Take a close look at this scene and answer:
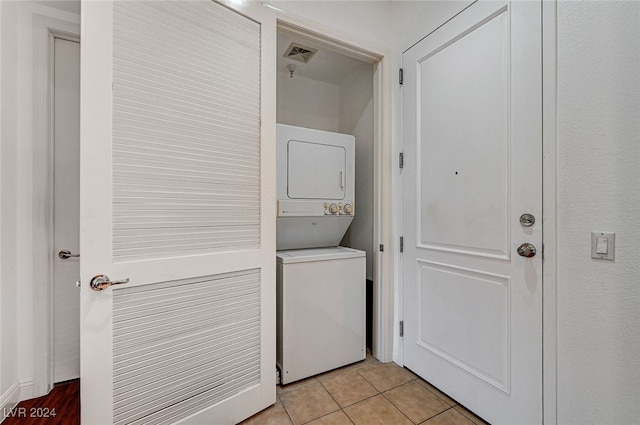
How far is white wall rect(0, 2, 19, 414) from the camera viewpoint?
4.91 ft

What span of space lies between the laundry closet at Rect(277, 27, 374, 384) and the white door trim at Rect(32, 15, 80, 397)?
1398mm

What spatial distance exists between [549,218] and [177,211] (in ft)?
5.65

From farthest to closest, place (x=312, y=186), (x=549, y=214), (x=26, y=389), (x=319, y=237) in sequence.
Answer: (x=319, y=237) < (x=312, y=186) < (x=26, y=389) < (x=549, y=214)

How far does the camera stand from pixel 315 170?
81.4 inches

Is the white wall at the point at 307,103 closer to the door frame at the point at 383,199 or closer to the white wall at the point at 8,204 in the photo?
the door frame at the point at 383,199

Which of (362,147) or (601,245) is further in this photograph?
(362,147)

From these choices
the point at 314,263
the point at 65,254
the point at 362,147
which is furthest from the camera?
the point at 362,147

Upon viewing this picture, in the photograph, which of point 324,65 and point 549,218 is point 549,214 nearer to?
point 549,218

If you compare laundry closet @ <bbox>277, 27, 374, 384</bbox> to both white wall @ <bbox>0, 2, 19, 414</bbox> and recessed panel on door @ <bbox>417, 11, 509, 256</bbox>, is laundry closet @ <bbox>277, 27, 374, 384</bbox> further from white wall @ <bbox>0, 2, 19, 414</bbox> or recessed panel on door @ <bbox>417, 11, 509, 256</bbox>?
white wall @ <bbox>0, 2, 19, 414</bbox>

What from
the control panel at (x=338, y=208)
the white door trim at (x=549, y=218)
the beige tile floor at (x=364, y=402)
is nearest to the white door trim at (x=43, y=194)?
the beige tile floor at (x=364, y=402)

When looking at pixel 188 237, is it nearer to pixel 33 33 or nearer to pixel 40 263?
pixel 40 263

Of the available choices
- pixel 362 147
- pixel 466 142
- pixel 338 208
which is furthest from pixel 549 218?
pixel 362 147

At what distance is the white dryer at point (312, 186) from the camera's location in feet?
6.40

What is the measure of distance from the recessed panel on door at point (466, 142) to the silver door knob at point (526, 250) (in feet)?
0.28
